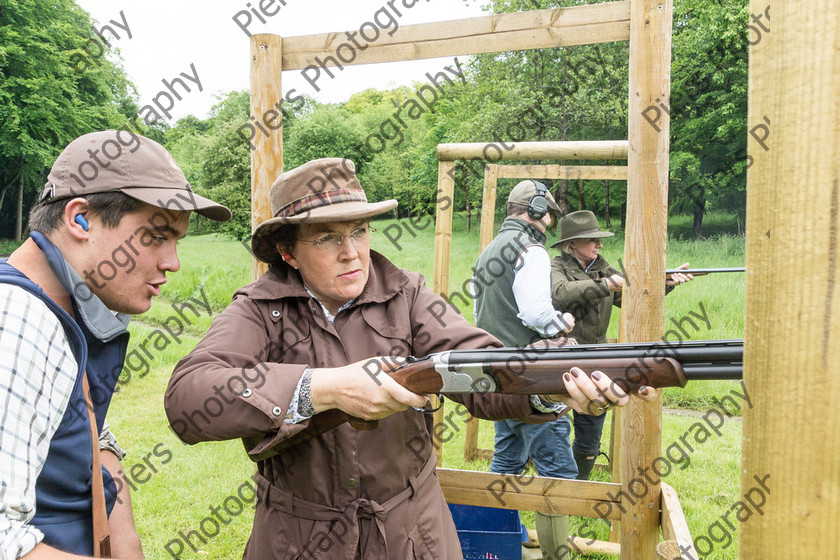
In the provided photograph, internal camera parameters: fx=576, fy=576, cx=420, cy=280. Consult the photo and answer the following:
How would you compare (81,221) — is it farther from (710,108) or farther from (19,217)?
(19,217)

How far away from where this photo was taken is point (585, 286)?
4.73 meters

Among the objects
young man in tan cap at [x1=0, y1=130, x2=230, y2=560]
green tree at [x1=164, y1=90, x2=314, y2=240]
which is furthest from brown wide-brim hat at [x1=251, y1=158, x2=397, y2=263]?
green tree at [x1=164, y1=90, x2=314, y2=240]

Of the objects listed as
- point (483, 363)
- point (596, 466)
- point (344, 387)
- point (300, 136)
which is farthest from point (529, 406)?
point (300, 136)

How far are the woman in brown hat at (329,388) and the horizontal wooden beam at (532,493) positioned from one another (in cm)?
122

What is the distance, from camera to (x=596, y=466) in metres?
5.61

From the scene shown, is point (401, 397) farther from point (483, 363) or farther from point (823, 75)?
point (823, 75)

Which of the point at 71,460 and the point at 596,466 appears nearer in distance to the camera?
the point at 71,460

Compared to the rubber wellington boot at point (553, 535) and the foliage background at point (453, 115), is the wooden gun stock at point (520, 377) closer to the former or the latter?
the foliage background at point (453, 115)

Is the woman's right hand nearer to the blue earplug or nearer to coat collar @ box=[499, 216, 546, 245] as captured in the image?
the blue earplug

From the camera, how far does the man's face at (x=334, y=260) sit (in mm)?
2299

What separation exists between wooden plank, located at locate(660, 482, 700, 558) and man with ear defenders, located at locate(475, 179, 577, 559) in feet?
3.64

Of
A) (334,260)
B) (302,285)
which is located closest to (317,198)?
(334,260)

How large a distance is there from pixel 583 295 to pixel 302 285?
301cm

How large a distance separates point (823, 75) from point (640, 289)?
2.11m
